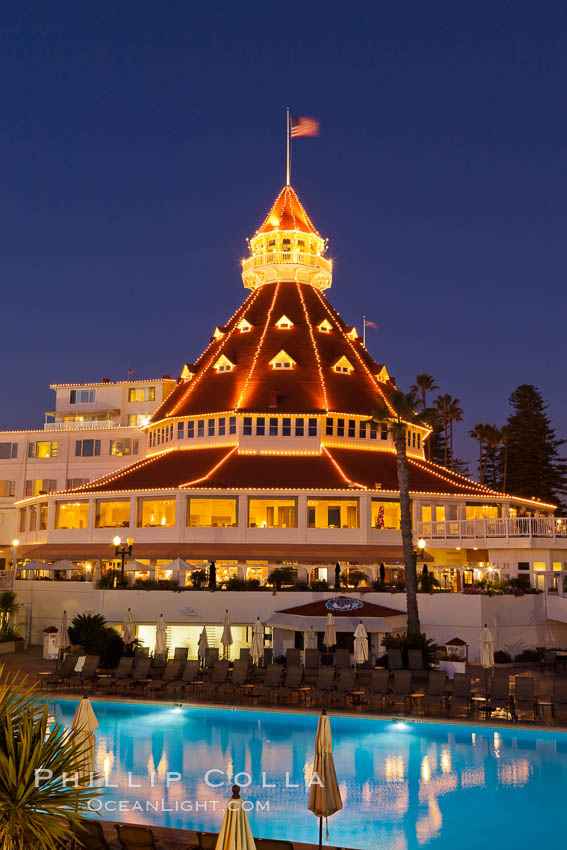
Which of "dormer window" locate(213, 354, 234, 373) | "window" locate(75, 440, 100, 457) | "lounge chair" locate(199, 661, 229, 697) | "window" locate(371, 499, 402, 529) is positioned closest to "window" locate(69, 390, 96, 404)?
"window" locate(75, 440, 100, 457)

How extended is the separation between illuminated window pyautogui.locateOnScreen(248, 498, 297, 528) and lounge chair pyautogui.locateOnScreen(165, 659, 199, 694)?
2537 cm

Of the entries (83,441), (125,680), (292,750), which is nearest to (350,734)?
(292,750)

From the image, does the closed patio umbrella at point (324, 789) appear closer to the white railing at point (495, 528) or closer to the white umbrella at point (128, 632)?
the white umbrella at point (128, 632)

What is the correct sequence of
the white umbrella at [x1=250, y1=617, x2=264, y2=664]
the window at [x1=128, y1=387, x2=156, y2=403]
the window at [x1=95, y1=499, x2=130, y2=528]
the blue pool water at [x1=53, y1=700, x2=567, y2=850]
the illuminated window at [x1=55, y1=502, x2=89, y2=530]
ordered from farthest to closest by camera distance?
the window at [x1=128, y1=387, x2=156, y2=403] < the illuminated window at [x1=55, y1=502, x2=89, y2=530] < the window at [x1=95, y1=499, x2=130, y2=528] < the white umbrella at [x1=250, y1=617, x2=264, y2=664] < the blue pool water at [x1=53, y1=700, x2=567, y2=850]

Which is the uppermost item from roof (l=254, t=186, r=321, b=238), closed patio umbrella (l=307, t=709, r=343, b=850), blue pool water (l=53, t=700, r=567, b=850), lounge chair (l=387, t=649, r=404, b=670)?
roof (l=254, t=186, r=321, b=238)

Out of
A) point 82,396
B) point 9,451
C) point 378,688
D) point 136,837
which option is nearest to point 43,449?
point 9,451

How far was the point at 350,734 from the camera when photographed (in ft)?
78.6

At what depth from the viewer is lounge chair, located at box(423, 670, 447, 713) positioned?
26.1 meters

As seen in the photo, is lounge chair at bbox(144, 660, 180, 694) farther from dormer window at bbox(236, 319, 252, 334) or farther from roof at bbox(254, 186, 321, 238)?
roof at bbox(254, 186, 321, 238)

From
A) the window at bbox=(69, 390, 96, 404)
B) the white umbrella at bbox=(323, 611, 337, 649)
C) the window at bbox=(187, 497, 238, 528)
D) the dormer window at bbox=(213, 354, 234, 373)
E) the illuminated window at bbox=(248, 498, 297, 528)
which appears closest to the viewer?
the white umbrella at bbox=(323, 611, 337, 649)

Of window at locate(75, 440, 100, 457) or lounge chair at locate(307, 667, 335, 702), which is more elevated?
window at locate(75, 440, 100, 457)

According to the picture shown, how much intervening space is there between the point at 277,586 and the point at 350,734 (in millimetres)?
16324

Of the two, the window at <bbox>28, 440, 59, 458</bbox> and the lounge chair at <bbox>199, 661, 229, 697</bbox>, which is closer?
the lounge chair at <bbox>199, 661, 229, 697</bbox>

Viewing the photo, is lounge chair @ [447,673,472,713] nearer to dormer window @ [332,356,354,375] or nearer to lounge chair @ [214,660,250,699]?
lounge chair @ [214,660,250,699]
